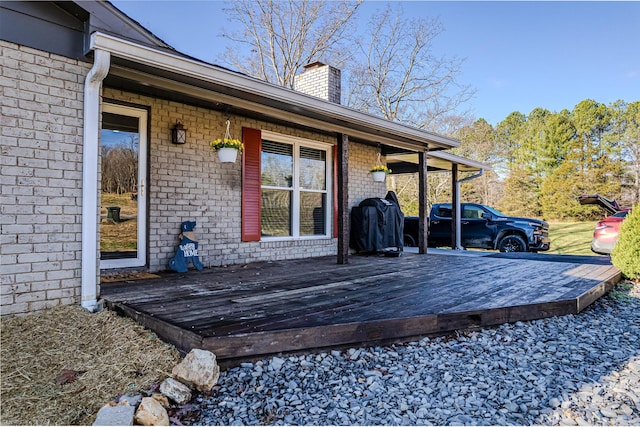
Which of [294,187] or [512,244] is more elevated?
[294,187]

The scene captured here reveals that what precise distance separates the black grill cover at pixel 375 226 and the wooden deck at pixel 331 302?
156cm

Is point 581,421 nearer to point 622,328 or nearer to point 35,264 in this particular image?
point 622,328

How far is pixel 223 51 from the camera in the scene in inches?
534

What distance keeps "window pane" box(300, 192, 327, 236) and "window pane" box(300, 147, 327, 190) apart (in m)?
0.17

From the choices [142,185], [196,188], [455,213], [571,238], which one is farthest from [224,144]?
[571,238]

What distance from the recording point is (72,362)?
1.99 metres

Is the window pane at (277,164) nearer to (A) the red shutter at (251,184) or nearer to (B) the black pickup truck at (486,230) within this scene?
(A) the red shutter at (251,184)

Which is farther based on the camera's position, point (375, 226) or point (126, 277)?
point (375, 226)

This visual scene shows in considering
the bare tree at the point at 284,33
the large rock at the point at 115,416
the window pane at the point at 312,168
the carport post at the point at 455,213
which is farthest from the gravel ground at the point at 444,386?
the bare tree at the point at 284,33

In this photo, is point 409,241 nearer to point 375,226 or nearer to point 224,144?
point 375,226

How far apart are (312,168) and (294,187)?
2.00 feet

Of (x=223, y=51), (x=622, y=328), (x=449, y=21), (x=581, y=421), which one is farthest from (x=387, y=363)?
(x=449, y=21)

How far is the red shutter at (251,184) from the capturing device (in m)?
5.10

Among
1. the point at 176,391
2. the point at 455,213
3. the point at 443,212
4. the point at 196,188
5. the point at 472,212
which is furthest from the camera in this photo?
the point at 443,212
